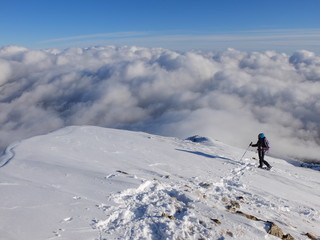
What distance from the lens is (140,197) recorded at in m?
8.76

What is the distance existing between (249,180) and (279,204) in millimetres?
2985

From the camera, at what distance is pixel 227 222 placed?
734 centimetres

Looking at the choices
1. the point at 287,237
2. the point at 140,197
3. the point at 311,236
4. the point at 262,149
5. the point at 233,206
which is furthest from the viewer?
the point at 262,149

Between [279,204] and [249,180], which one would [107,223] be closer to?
[279,204]

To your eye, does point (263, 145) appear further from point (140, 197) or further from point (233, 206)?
point (140, 197)

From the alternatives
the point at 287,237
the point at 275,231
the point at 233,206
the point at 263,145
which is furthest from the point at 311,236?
the point at 263,145

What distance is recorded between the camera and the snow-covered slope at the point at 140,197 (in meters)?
6.70

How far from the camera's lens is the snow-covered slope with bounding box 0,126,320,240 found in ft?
22.0

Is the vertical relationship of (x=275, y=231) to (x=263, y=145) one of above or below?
above

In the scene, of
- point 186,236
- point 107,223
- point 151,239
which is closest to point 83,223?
point 107,223

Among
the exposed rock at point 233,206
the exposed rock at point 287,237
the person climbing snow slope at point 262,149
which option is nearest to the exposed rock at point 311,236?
the exposed rock at point 287,237

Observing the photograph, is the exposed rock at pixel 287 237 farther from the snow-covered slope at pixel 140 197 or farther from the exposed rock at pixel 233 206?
the exposed rock at pixel 233 206

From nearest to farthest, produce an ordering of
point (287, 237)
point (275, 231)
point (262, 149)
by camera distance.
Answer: point (287, 237) < point (275, 231) < point (262, 149)

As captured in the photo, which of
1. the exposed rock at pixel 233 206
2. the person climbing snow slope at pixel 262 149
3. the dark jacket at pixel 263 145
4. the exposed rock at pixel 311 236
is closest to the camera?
the exposed rock at pixel 311 236
